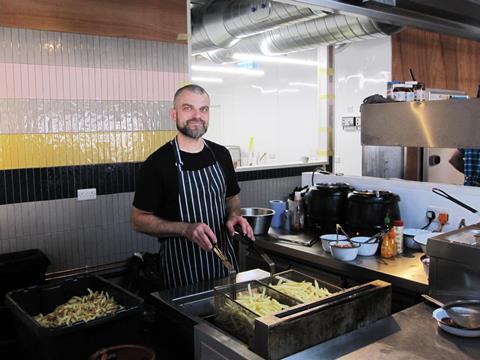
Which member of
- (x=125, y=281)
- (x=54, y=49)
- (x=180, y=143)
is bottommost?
(x=125, y=281)


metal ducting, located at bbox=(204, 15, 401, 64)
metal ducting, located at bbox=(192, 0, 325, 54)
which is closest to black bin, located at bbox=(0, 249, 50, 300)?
metal ducting, located at bbox=(192, 0, 325, 54)

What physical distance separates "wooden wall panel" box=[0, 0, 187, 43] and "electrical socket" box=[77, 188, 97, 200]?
1132 mm

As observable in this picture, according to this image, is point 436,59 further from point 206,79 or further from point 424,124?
point 424,124

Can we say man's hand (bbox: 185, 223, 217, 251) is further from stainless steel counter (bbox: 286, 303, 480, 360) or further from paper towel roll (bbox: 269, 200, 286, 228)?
paper towel roll (bbox: 269, 200, 286, 228)

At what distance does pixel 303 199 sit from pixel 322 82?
280 centimetres

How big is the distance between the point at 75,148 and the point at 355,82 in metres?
3.46

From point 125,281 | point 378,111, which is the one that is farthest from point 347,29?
point 125,281

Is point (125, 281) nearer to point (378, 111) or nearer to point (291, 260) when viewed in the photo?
point (291, 260)

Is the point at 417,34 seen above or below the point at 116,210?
above

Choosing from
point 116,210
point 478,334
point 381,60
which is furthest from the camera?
point 381,60

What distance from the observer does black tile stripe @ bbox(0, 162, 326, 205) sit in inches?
127

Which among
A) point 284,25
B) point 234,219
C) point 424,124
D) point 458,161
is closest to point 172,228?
point 234,219

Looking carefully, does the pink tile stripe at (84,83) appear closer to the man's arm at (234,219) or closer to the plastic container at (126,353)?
the man's arm at (234,219)

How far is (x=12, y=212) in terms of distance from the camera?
3.23 m
